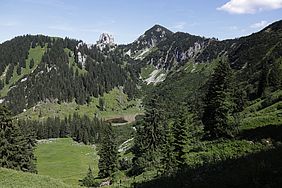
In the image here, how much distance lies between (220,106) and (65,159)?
107488 millimetres

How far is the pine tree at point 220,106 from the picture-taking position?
4966 centimetres

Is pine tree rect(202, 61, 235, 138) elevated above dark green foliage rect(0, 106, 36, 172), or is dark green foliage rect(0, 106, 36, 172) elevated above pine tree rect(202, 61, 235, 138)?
pine tree rect(202, 61, 235, 138)

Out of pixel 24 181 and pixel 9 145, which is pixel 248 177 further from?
pixel 9 145

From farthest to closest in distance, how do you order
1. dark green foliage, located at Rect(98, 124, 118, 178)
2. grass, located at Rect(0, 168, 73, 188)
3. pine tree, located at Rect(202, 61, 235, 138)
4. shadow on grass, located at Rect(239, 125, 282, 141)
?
dark green foliage, located at Rect(98, 124, 118, 178)
pine tree, located at Rect(202, 61, 235, 138)
shadow on grass, located at Rect(239, 125, 282, 141)
grass, located at Rect(0, 168, 73, 188)

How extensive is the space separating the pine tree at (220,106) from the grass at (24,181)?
2433 cm

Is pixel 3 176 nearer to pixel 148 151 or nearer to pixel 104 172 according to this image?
pixel 148 151

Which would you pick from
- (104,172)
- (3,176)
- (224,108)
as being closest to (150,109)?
(104,172)

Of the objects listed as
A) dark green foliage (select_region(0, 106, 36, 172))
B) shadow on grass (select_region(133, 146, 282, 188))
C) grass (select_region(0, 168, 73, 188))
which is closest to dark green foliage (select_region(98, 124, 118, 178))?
dark green foliage (select_region(0, 106, 36, 172))

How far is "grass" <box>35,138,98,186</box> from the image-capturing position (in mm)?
122500

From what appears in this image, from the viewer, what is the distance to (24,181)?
31969mm

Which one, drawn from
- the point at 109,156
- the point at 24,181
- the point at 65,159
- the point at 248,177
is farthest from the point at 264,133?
the point at 65,159

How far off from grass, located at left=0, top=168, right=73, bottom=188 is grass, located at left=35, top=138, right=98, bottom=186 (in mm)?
74822

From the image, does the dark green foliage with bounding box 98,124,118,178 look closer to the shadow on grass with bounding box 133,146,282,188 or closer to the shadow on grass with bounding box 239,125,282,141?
the shadow on grass with bounding box 239,125,282,141

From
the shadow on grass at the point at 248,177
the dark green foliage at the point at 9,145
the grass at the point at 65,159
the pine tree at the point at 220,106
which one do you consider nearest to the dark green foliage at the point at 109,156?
the dark green foliage at the point at 9,145
